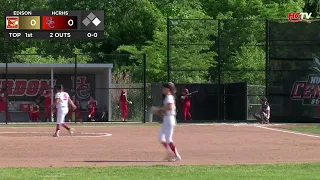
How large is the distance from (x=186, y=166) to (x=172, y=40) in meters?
34.2

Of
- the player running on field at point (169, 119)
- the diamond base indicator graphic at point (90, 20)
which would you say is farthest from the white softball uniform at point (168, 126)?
the diamond base indicator graphic at point (90, 20)

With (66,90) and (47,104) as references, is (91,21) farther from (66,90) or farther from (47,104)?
(66,90)

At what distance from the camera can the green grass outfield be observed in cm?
1389

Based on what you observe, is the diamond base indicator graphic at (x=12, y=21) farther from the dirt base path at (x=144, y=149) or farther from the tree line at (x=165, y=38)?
the tree line at (x=165, y=38)

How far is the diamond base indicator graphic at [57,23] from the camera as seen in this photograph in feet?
114

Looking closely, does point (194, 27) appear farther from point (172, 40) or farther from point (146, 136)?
point (146, 136)

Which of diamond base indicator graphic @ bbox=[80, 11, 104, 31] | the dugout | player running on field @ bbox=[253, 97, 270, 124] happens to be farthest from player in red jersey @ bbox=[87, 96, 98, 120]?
player running on field @ bbox=[253, 97, 270, 124]

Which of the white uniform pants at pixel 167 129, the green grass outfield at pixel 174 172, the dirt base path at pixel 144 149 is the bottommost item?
the dirt base path at pixel 144 149

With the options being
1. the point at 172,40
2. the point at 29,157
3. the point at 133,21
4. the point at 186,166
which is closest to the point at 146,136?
the point at 29,157

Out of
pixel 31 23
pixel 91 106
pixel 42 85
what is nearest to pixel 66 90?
pixel 42 85

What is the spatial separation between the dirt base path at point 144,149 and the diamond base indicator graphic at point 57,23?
28.2 feet
